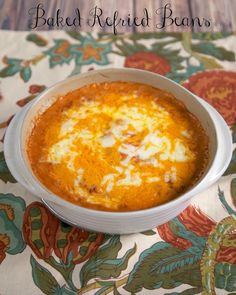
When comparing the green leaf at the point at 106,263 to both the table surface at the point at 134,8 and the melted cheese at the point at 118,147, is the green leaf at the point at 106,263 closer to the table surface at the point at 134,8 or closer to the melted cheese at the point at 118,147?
the melted cheese at the point at 118,147

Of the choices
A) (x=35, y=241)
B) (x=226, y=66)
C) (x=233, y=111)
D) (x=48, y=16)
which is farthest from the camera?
(x=48, y=16)

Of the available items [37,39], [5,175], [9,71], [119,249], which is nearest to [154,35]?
[37,39]

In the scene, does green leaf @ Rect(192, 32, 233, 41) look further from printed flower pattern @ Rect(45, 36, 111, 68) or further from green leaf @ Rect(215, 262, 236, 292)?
green leaf @ Rect(215, 262, 236, 292)

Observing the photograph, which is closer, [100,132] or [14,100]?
[100,132]

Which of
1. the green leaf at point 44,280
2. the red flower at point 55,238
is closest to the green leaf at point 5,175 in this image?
the red flower at point 55,238

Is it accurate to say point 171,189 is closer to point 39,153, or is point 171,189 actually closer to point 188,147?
point 188,147

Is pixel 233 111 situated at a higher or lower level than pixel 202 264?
higher

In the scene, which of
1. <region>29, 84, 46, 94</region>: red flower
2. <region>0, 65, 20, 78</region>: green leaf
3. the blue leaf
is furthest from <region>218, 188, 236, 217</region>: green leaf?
<region>0, 65, 20, 78</region>: green leaf

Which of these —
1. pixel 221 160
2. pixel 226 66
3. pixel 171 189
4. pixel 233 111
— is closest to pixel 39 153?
pixel 171 189

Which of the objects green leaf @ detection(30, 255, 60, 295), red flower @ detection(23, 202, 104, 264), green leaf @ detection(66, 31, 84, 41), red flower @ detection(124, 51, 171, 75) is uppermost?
green leaf @ detection(66, 31, 84, 41)
